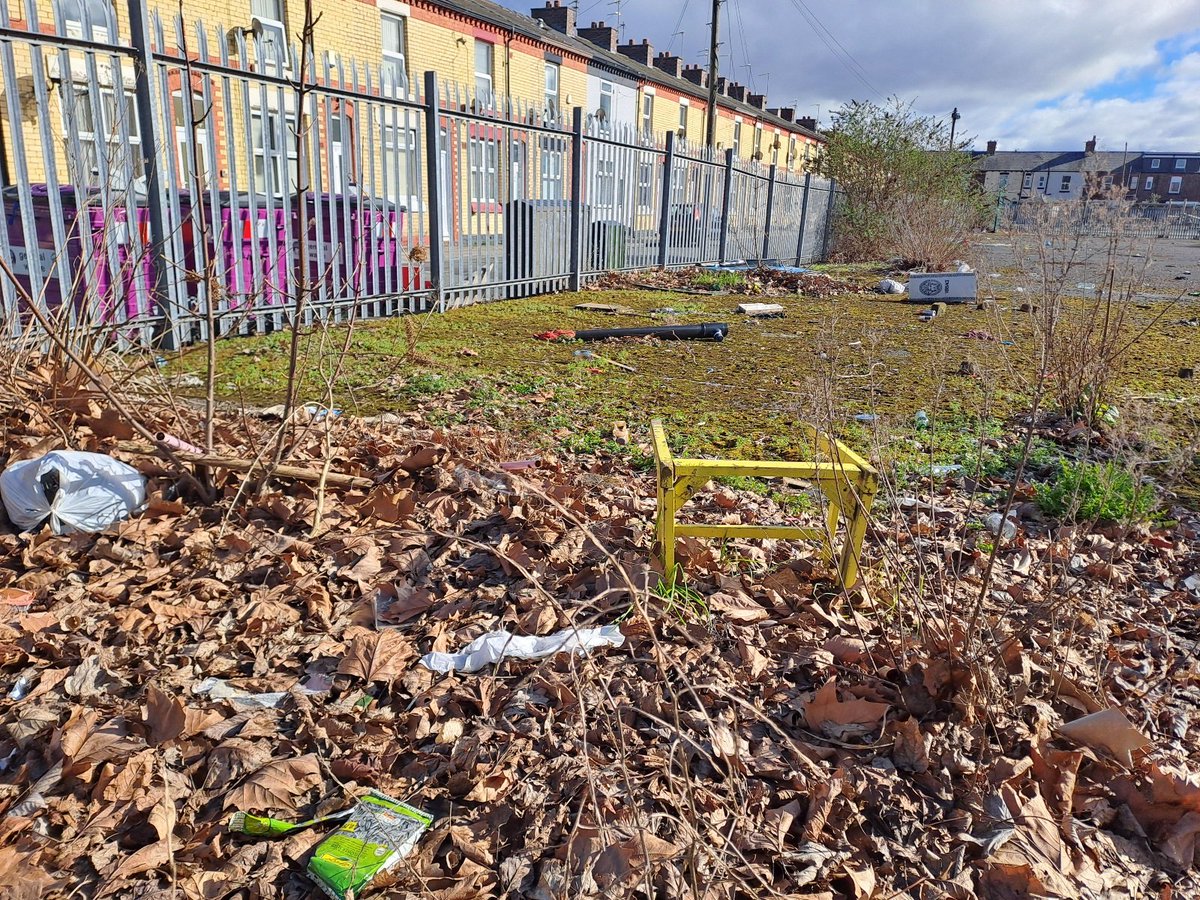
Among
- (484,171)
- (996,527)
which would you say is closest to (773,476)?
(996,527)

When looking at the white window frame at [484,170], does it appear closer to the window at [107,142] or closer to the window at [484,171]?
the window at [484,171]

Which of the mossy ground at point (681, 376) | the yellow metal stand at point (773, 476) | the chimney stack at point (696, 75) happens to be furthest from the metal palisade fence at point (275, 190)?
the chimney stack at point (696, 75)

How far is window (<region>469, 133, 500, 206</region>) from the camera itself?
9.12 meters

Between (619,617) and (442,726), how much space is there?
72 cm

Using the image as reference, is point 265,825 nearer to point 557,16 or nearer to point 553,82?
point 553,82

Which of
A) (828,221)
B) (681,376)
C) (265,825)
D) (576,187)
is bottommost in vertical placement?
(265,825)

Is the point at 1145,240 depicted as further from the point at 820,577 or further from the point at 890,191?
the point at 890,191

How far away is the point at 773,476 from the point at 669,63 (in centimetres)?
3700

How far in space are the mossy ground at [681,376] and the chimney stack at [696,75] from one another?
31.4 m

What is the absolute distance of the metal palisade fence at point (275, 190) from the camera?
187 inches

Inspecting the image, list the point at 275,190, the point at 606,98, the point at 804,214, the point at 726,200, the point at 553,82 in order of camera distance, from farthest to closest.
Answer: the point at 606,98, the point at 553,82, the point at 804,214, the point at 726,200, the point at 275,190

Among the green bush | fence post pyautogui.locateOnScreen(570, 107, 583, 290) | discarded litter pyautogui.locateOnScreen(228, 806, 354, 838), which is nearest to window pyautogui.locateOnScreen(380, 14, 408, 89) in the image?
fence post pyautogui.locateOnScreen(570, 107, 583, 290)

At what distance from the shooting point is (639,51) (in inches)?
1299

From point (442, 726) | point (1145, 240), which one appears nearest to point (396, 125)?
point (1145, 240)
